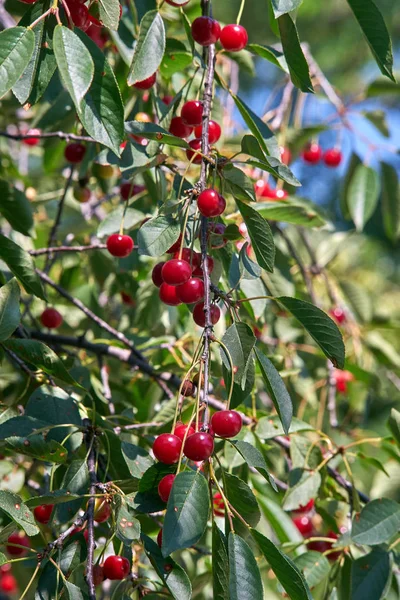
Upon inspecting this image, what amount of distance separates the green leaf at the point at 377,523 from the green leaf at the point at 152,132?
730mm

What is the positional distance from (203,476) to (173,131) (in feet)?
2.17

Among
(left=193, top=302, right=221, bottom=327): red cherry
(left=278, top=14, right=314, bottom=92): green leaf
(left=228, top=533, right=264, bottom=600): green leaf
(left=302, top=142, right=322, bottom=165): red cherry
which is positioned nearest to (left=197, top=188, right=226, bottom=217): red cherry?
(left=193, top=302, right=221, bottom=327): red cherry

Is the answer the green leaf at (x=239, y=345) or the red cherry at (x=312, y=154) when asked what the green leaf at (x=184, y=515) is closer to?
the green leaf at (x=239, y=345)

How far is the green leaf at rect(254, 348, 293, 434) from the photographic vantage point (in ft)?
3.23

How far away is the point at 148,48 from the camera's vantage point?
109cm

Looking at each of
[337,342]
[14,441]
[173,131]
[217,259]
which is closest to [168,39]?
[173,131]

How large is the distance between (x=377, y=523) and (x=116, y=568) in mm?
505

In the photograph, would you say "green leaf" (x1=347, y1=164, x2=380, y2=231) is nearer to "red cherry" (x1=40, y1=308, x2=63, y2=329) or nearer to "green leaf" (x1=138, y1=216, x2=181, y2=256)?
"red cherry" (x1=40, y1=308, x2=63, y2=329)

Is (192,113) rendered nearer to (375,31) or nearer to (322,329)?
(375,31)

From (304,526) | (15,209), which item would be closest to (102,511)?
(15,209)

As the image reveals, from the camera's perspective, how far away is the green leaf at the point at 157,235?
1006 mm

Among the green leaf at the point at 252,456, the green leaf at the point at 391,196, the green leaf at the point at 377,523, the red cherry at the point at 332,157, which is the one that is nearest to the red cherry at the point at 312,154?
the red cherry at the point at 332,157

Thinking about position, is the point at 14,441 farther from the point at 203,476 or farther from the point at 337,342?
the point at 337,342

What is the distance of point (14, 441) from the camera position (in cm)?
101
